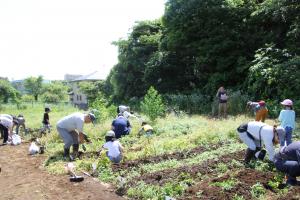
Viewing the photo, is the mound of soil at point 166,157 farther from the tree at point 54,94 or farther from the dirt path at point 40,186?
the tree at point 54,94

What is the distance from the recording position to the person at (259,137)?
816 cm

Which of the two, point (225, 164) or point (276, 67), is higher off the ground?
point (276, 67)

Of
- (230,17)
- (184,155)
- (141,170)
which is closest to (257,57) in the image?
(230,17)

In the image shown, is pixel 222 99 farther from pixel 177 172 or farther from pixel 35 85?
pixel 35 85

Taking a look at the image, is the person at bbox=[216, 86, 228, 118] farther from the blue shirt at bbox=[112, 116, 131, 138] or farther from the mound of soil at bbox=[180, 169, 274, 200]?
the mound of soil at bbox=[180, 169, 274, 200]

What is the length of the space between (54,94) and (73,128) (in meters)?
63.9

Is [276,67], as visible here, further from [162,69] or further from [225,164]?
[225,164]

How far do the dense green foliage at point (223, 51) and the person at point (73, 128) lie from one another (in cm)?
1008

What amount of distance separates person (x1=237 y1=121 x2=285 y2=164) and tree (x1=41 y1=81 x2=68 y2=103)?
6149 cm

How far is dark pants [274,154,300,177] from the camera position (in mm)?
7094

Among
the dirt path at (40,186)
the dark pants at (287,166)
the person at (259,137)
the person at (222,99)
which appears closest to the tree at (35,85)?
the person at (222,99)

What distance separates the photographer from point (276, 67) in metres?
18.6

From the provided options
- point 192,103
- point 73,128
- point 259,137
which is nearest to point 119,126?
point 73,128

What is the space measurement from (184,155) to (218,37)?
1395 cm
